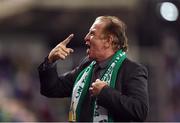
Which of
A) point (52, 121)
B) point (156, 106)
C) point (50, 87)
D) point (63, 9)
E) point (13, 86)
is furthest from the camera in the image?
point (63, 9)

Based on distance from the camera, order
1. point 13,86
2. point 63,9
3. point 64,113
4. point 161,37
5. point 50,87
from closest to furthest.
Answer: point 50,87 → point 13,86 → point 64,113 → point 161,37 → point 63,9

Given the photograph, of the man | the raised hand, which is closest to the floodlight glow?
the man

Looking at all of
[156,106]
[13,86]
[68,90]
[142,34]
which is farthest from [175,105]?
[68,90]

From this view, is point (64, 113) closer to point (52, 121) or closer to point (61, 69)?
point (61, 69)

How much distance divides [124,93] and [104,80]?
16 centimetres

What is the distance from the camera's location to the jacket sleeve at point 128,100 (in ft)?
19.7

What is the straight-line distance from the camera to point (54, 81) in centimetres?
646

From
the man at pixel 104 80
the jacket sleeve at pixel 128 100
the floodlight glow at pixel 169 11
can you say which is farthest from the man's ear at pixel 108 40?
the floodlight glow at pixel 169 11

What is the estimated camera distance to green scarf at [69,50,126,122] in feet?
20.2

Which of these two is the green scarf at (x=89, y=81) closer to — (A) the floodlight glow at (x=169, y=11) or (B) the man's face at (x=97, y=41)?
(B) the man's face at (x=97, y=41)

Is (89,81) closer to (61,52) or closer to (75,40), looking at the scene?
(61,52)

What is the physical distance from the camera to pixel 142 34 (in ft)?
71.8

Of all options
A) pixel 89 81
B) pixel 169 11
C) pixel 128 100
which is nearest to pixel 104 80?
pixel 89 81

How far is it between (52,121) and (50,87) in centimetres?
760
